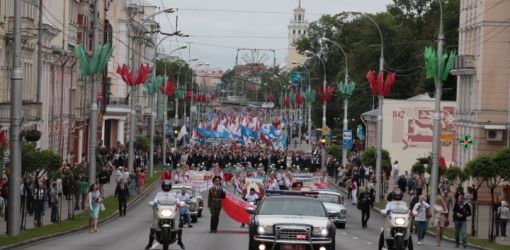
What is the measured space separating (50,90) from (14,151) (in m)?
36.0

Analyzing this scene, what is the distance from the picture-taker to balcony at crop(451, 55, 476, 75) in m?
69.9

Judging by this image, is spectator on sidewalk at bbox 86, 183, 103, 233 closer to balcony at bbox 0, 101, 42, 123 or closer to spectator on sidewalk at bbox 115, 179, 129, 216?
spectator on sidewalk at bbox 115, 179, 129, 216

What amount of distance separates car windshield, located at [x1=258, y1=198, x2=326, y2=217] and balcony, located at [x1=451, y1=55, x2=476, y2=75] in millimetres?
43515

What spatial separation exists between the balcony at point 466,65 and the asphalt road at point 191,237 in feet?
66.6

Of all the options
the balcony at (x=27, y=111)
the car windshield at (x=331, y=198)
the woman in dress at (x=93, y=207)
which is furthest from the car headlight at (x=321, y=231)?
the balcony at (x=27, y=111)

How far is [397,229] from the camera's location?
98.2ft

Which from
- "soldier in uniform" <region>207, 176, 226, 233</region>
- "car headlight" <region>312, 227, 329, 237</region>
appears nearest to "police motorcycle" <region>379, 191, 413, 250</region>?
"car headlight" <region>312, 227, 329, 237</region>

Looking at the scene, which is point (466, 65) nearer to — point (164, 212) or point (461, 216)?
point (461, 216)

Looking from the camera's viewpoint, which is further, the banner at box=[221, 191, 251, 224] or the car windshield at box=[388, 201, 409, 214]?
the banner at box=[221, 191, 251, 224]

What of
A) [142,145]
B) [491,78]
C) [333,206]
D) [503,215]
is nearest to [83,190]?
[333,206]

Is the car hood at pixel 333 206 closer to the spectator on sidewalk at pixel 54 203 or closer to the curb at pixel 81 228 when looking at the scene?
the curb at pixel 81 228

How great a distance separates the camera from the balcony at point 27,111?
52588 mm

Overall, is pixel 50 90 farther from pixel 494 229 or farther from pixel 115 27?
pixel 115 27

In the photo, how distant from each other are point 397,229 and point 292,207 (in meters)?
3.74
